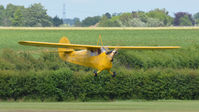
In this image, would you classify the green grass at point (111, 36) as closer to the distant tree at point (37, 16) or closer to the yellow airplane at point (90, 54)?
the distant tree at point (37, 16)

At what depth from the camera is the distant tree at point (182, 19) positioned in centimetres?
15050

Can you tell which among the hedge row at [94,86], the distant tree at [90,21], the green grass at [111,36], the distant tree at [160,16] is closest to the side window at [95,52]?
the hedge row at [94,86]

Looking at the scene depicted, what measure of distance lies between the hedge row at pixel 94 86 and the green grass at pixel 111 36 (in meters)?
19.4

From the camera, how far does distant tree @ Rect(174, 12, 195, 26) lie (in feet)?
494

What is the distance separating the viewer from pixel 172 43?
63594 mm

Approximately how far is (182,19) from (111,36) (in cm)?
8642

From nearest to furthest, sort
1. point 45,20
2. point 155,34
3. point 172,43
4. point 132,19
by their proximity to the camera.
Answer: point 172,43 < point 155,34 < point 132,19 < point 45,20

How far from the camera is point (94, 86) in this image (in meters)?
41.4

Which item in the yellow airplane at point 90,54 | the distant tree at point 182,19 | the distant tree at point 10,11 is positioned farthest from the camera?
the distant tree at point 182,19

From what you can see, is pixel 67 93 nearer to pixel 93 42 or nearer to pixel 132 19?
pixel 93 42

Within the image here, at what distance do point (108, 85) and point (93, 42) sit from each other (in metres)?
23.4

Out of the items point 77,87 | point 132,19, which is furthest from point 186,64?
point 132,19

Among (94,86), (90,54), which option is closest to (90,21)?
(94,86)

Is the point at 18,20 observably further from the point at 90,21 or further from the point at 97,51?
the point at 97,51
